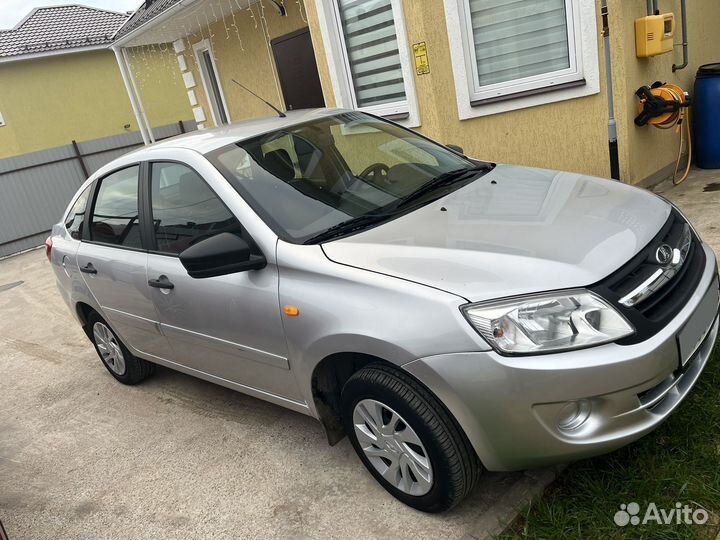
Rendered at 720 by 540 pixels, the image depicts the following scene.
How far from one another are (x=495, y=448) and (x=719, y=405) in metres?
1.20

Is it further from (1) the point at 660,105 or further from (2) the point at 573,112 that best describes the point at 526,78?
(1) the point at 660,105

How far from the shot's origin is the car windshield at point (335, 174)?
2723 millimetres

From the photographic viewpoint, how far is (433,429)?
2168mm

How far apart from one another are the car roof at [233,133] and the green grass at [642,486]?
229 cm

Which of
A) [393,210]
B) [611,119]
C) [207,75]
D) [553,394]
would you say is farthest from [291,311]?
[207,75]

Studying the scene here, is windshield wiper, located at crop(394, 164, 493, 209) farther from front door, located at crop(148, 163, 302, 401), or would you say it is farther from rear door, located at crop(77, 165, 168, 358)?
rear door, located at crop(77, 165, 168, 358)

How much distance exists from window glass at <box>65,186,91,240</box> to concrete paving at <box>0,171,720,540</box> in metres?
1.19

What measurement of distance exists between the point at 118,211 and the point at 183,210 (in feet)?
2.46

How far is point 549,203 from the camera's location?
2645 mm

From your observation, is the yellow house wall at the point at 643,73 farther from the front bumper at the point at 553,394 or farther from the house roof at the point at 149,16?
the house roof at the point at 149,16

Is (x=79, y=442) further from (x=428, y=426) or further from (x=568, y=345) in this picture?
(x=568, y=345)

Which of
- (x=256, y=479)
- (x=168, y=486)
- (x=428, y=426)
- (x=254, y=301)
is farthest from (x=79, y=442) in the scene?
(x=428, y=426)

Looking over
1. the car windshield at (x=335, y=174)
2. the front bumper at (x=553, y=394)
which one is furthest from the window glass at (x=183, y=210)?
the front bumper at (x=553, y=394)

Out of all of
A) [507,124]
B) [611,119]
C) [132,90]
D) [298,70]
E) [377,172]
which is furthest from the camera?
[132,90]
